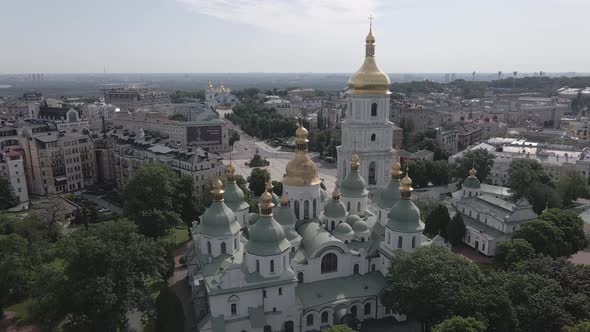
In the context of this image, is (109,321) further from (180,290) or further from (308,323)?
(308,323)

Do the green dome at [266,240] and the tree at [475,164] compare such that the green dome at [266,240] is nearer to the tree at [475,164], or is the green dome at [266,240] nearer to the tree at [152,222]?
the tree at [152,222]

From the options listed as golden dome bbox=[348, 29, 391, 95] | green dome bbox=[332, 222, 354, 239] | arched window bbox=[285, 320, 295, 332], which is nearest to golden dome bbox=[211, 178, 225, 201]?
green dome bbox=[332, 222, 354, 239]

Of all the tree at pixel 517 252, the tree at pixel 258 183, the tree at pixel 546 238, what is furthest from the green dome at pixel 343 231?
the tree at pixel 258 183

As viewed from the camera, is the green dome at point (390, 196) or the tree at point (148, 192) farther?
the tree at point (148, 192)

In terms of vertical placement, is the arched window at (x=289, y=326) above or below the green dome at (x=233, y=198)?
below

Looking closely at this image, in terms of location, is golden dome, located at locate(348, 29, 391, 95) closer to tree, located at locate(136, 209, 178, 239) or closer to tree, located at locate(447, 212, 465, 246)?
tree, located at locate(447, 212, 465, 246)

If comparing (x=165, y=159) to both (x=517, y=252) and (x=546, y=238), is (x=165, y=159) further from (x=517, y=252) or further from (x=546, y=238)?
(x=546, y=238)

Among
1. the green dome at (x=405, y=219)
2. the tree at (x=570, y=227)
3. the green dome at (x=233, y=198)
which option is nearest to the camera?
the green dome at (x=405, y=219)
